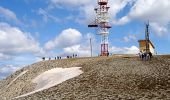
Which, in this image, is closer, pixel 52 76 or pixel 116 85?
pixel 116 85

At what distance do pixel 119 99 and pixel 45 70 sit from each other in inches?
1600

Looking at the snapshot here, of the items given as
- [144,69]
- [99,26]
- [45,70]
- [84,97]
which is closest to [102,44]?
[99,26]

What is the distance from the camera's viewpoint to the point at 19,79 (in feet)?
255

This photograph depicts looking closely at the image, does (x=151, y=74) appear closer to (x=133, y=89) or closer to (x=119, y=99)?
(x=133, y=89)

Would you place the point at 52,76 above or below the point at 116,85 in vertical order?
above

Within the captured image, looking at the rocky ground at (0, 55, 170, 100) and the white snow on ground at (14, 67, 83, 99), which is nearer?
the rocky ground at (0, 55, 170, 100)

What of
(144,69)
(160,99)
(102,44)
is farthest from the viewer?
(102,44)

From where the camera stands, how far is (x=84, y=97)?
42000 mm

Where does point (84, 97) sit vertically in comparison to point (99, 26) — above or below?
below

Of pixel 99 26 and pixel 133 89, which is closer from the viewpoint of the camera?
pixel 133 89

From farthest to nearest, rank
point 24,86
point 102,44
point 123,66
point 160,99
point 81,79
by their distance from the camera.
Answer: point 102,44, point 24,86, point 123,66, point 81,79, point 160,99

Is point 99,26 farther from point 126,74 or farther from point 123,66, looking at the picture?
point 126,74

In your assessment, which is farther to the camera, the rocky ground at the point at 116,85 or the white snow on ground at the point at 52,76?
the white snow on ground at the point at 52,76

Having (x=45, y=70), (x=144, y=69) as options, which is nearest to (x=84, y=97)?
(x=144, y=69)
